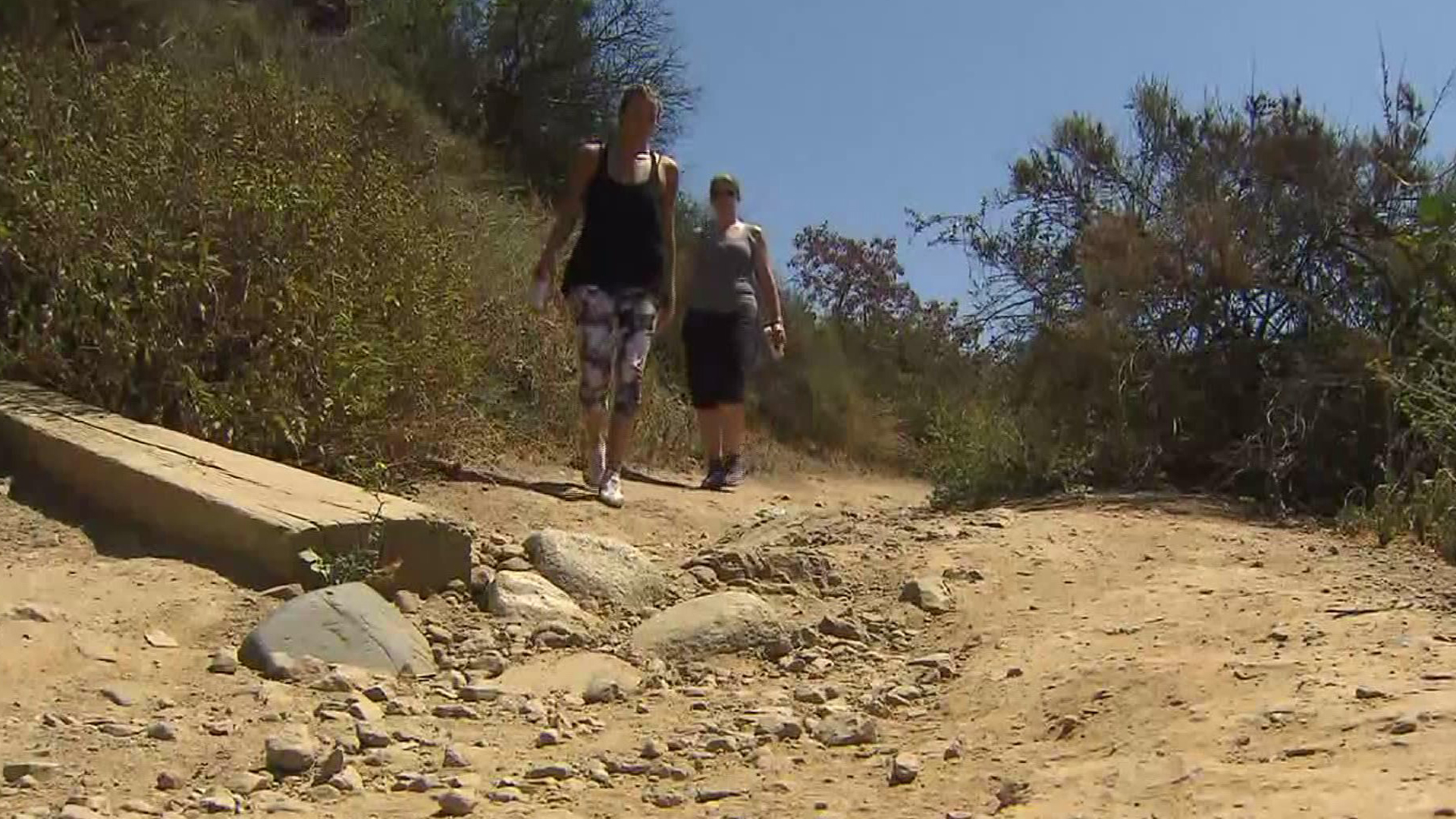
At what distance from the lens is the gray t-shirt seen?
23.5 feet

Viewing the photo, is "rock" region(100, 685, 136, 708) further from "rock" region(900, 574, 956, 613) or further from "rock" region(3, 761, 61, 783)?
"rock" region(900, 574, 956, 613)

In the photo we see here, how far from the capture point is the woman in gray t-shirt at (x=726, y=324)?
7.08 metres

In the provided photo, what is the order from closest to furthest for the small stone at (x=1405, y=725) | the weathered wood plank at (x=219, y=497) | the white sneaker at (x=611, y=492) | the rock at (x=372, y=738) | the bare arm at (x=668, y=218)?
the small stone at (x=1405, y=725)
the rock at (x=372, y=738)
the weathered wood plank at (x=219, y=497)
the white sneaker at (x=611, y=492)
the bare arm at (x=668, y=218)

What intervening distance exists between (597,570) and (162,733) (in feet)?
5.54

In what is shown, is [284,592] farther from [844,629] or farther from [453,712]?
[844,629]

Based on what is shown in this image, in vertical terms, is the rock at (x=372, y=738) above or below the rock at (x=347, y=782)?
above

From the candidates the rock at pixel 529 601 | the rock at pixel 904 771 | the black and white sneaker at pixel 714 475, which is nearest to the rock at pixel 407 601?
the rock at pixel 529 601

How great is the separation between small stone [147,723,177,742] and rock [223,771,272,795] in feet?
0.76

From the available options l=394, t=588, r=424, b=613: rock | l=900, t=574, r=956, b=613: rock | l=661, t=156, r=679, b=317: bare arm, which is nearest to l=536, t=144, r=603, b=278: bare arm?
l=661, t=156, r=679, b=317: bare arm

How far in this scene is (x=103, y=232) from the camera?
509 centimetres

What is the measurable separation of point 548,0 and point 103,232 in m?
10.8

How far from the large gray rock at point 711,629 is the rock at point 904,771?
1039 mm

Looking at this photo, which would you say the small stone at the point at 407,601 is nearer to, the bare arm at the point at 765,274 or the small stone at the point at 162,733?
the small stone at the point at 162,733

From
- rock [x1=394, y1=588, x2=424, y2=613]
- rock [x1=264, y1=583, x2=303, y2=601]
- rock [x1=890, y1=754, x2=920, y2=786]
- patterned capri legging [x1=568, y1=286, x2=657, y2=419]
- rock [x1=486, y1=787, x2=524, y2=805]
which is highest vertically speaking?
patterned capri legging [x1=568, y1=286, x2=657, y2=419]
